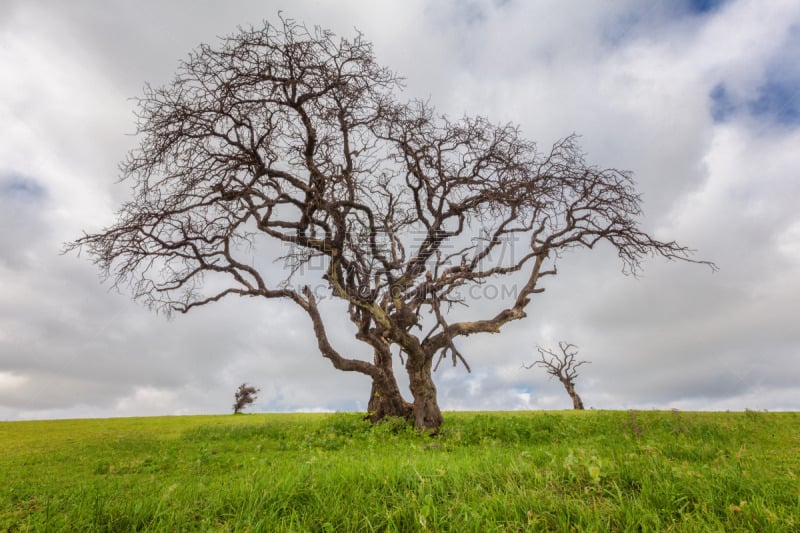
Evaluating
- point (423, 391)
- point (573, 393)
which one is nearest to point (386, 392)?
point (423, 391)

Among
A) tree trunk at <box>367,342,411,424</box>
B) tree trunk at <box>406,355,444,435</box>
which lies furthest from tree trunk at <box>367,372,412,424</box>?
tree trunk at <box>406,355,444,435</box>

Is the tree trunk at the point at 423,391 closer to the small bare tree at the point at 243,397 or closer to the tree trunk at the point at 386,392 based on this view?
the tree trunk at the point at 386,392

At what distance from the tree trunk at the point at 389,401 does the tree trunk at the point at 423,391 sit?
1149mm

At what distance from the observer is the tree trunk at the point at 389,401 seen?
16.8 metres

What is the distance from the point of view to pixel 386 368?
17.0m

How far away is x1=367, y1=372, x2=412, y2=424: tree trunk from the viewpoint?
1678 cm

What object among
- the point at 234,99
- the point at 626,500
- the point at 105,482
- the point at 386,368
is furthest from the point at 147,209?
the point at 626,500

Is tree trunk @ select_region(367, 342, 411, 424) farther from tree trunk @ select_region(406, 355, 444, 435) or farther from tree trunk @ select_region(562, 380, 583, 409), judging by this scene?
tree trunk @ select_region(562, 380, 583, 409)

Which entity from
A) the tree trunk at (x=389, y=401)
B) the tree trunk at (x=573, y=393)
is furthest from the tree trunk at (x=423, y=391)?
the tree trunk at (x=573, y=393)

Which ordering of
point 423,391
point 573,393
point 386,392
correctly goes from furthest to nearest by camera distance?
point 573,393 < point 386,392 < point 423,391

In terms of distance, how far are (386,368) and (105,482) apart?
10219 mm

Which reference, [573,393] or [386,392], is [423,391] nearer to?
[386,392]

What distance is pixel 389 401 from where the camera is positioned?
1689 centimetres

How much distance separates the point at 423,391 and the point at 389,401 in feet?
6.15
